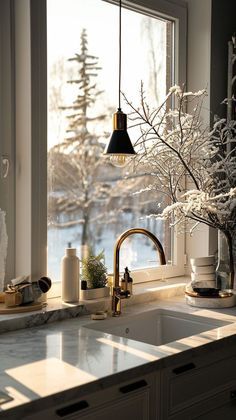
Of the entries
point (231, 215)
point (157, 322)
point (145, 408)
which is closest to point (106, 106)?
point (231, 215)

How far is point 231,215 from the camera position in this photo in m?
2.83

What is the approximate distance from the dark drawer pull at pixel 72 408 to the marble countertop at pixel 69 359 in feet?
0.16

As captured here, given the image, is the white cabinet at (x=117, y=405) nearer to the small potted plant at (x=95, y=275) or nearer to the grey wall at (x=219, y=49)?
the small potted plant at (x=95, y=275)

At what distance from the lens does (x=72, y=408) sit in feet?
5.42

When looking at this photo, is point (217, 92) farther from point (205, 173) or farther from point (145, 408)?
point (145, 408)

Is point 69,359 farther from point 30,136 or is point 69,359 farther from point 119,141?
point 30,136

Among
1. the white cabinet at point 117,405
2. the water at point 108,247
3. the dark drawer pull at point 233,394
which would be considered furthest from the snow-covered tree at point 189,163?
the white cabinet at point 117,405

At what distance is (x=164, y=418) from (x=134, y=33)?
197 centimetres

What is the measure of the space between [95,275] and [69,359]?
778 millimetres

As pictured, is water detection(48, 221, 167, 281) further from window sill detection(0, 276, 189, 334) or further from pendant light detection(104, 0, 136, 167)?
pendant light detection(104, 0, 136, 167)

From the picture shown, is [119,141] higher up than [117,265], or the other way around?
[119,141]

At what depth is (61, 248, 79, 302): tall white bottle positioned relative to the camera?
250 centimetres

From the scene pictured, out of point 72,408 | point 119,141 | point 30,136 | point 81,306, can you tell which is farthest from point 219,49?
point 72,408

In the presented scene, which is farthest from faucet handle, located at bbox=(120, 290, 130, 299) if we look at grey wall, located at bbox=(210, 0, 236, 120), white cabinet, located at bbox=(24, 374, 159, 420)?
grey wall, located at bbox=(210, 0, 236, 120)
